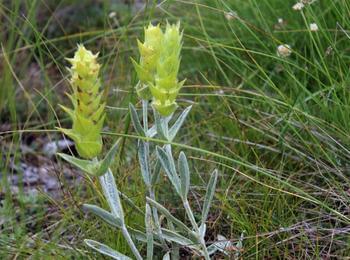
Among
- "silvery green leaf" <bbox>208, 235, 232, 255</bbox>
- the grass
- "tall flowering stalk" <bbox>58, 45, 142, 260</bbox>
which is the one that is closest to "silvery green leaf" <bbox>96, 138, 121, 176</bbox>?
"tall flowering stalk" <bbox>58, 45, 142, 260</bbox>

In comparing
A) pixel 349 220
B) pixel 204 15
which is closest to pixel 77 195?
pixel 349 220

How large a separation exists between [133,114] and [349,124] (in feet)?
1.99

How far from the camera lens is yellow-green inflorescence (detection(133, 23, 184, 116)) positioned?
1.28 metres

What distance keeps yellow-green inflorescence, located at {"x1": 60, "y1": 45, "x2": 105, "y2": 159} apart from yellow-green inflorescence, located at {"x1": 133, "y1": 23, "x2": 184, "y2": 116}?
0.13 metres

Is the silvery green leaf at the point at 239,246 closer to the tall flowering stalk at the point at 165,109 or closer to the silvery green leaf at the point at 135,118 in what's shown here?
the tall flowering stalk at the point at 165,109

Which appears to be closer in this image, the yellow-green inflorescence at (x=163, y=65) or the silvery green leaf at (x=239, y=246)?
the yellow-green inflorescence at (x=163, y=65)

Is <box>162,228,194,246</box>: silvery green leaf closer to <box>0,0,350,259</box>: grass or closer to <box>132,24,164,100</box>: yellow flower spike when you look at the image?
<box>0,0,350,259</box>: grass

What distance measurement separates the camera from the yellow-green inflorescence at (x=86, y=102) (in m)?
1.19

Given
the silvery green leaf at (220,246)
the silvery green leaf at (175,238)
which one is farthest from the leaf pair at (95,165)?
the silvery green leaf at (220,246)

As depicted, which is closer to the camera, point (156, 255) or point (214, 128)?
point (156, 255)

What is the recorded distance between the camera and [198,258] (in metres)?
1.62

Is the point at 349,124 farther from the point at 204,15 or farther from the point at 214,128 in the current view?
the point at 204,15

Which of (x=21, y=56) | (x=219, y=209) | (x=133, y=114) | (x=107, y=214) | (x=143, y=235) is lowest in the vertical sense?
(x=21, y=56)

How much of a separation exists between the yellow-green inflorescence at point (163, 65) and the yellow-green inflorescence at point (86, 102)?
0.13 metres
